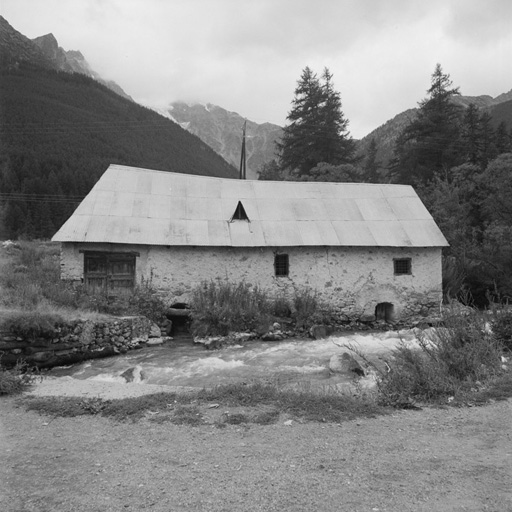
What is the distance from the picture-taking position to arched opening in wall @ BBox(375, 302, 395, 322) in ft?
57.4

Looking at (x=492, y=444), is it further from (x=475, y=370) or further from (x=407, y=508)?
(x=475, y=370)

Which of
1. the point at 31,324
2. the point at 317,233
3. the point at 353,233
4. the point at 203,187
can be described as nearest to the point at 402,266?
the point at 353,233

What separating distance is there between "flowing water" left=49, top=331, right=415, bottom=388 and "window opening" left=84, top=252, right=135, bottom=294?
326cm

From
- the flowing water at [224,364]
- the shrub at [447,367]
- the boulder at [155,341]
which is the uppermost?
the shrub at [447,367]

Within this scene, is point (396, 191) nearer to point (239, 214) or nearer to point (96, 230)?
point (239, 214)

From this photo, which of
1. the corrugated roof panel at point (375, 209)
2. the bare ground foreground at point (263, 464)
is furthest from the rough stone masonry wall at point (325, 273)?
the bare ground foreground at point (263, 464)

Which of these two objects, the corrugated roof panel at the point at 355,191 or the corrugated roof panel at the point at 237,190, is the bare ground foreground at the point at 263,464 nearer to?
the corrugated roof panel at the point at 237,190

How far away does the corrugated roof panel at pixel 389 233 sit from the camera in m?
17.0

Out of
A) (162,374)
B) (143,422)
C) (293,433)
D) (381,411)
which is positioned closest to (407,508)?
(293,433)

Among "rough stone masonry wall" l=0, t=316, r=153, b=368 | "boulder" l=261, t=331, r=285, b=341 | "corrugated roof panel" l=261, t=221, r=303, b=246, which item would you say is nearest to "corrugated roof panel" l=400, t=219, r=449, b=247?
"corrugated roof panel" l=261, t=221, r=303, b=246

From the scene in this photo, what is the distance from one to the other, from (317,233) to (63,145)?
161ft

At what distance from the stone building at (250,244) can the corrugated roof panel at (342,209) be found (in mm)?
46

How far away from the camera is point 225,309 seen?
1461 cm

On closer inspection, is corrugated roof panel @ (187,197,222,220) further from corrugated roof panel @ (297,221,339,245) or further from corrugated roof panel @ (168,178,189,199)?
corrugated roof panel @ (297,221,339,245)
